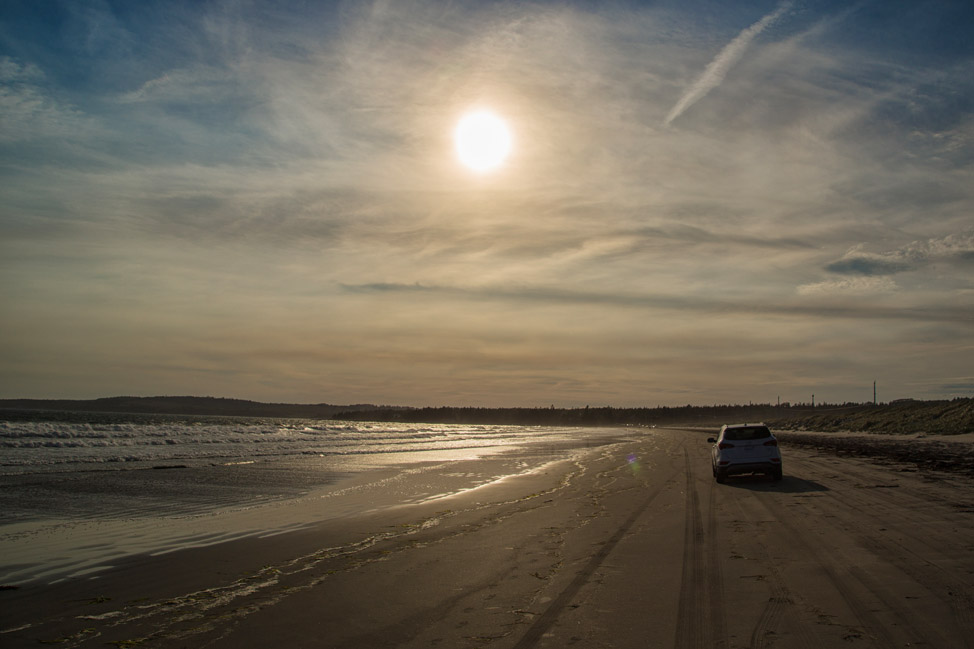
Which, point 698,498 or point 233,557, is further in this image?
point 698,498

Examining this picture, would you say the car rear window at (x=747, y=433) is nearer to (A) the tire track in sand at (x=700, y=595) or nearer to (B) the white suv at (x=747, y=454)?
(B) the white suv at (x=747, y=454)

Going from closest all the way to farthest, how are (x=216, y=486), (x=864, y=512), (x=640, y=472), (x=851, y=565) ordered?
1. (x=851, y=565)
2. (x=864, y=512)
3. (x=216, y=486)
4. (x=640, y=472)

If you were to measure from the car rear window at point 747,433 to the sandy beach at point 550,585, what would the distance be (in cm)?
562

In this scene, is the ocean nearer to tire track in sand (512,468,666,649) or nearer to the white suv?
tire track in sand (512,468,666,649)

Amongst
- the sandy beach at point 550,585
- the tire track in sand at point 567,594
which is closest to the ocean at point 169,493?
the sandy beach at point 550,585

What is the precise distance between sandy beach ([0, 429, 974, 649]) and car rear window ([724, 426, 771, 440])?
221 inches

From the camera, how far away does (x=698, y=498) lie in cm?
1479

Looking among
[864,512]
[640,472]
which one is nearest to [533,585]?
[864,512]

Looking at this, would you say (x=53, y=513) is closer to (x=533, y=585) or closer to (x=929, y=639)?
(x=533, y=585)

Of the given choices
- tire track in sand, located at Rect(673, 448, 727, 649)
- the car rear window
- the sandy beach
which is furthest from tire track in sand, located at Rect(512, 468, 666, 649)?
the car rear window

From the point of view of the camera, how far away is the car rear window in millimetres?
18516

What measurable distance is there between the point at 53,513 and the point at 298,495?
5.41 m

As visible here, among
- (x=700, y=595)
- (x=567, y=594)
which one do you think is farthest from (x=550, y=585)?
(x=700, y=595)

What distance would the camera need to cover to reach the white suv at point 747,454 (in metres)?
17.8
